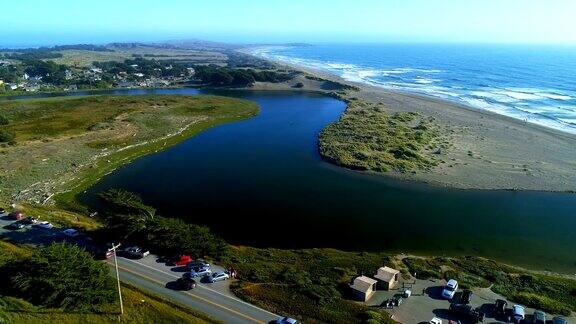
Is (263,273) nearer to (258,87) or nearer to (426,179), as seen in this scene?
(426,179)

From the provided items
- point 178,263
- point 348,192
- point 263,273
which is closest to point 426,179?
point 348,192

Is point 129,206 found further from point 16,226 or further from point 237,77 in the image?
point 237,77

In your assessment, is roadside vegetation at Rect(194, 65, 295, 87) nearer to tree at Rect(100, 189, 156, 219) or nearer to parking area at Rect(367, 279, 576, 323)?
tree at Rect(100, 189, 156, 219)

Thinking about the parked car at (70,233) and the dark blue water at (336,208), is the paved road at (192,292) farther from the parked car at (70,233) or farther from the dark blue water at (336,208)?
the dark blue water at (336,208)

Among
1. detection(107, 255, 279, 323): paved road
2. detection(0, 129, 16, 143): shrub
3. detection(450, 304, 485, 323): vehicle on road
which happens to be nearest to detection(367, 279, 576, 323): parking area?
detection(450, 304, 485, 323): vehicle on road

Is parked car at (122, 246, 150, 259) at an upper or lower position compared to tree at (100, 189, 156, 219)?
lower

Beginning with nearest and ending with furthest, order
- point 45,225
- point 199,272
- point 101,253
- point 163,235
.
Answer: point 199,272
point 101,253
point 163,235
point 45,225

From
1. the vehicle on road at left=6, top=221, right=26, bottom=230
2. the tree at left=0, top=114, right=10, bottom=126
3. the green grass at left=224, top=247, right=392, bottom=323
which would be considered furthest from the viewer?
the tree at left=0, top=114, right=10, bottom=126

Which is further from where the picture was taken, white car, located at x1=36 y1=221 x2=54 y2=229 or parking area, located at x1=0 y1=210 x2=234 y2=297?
white car, located at x1=36 y1=221 x2=54 y2=229

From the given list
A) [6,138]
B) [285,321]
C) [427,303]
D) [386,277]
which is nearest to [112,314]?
[285,321]
